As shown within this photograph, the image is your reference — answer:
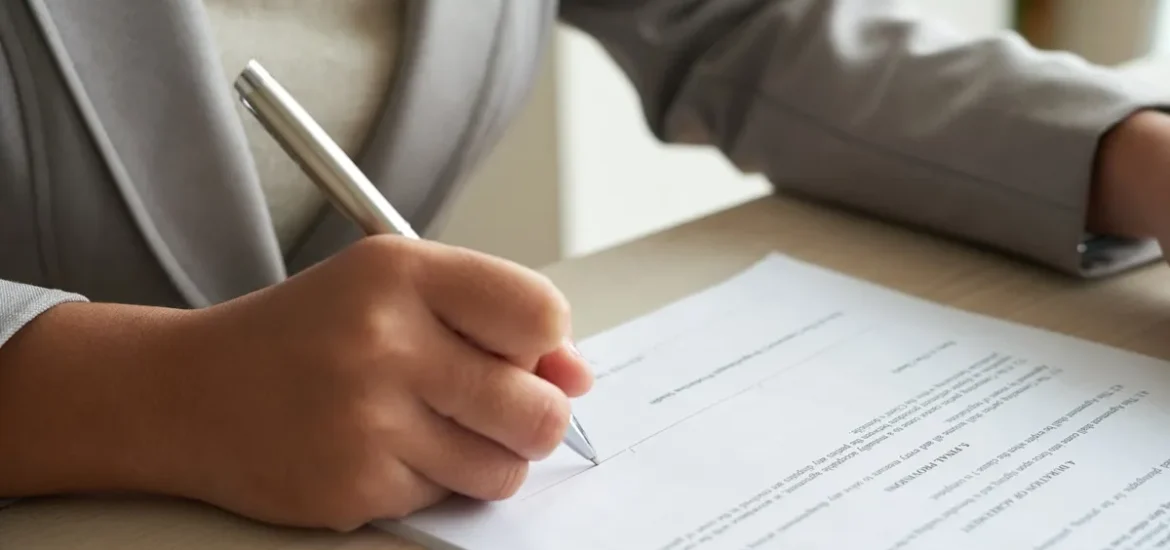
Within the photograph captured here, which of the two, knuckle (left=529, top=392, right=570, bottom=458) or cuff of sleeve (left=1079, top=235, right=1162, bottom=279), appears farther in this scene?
cuff of sleeve (left=1079, top=235, right=1162, bottom=279)

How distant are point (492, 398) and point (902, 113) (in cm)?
30

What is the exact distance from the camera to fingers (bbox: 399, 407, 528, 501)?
0.33 metres

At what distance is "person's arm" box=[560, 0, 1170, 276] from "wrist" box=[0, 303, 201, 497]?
33 centimetres

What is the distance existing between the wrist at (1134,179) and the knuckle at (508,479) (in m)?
0.28

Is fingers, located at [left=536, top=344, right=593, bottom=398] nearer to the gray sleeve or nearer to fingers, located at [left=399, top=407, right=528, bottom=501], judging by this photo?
fingers, located at [left=399, top=407, right=528, bottom=501]

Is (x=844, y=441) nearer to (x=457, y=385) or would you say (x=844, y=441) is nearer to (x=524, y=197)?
(x=457, y=385)

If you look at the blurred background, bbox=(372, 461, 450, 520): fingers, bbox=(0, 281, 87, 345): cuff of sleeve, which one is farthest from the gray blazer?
the blurred background

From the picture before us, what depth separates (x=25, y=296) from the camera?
0.36 m

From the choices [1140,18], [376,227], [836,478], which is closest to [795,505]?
[836,478]

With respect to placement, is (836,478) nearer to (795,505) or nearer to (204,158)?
(795,505)

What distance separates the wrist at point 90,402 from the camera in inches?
13.5

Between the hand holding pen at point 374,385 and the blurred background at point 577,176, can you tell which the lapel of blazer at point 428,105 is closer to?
the hand holding pen at point 374,385

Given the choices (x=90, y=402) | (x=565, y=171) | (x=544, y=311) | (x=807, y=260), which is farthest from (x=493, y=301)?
(x=565, y=171)

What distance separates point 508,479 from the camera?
0.34 meters
